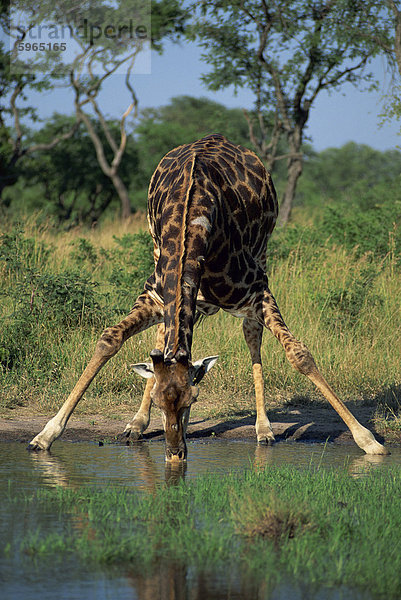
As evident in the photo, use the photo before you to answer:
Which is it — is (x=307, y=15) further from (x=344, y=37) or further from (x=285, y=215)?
(x=285, y=215)

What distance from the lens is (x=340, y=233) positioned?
15.4 m

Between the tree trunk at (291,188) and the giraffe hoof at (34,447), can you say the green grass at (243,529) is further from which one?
the tree trunk at (291,188)

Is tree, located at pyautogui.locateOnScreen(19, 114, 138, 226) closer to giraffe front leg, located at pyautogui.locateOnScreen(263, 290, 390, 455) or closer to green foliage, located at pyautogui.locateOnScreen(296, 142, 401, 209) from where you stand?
green foliage, located at pyautogui.locateOnScreen(296, 142, 401, 209)

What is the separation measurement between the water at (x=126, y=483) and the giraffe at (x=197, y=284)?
0.28 metres

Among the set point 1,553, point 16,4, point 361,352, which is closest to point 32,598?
point 1,553

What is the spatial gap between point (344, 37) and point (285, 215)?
200 inches

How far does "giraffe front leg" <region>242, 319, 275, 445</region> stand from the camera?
23.7 ft

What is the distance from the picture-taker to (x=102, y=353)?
6.39m

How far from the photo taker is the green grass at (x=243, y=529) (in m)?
3.50

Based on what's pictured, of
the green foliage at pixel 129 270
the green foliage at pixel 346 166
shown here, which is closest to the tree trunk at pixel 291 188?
the green foliage at pixel 129 270

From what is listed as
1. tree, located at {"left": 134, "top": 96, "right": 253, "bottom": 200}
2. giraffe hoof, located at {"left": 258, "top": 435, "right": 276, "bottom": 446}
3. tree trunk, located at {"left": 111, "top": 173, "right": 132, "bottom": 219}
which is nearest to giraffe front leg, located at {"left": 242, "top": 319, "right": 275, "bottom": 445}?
giraffe hoof, located at {"left": 258, "top": 435, "right": 276, "bottom": 446}

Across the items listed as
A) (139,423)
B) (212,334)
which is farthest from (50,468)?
(212,334)

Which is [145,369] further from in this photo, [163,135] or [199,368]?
[163,135]

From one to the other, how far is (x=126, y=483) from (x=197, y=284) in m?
1.51
